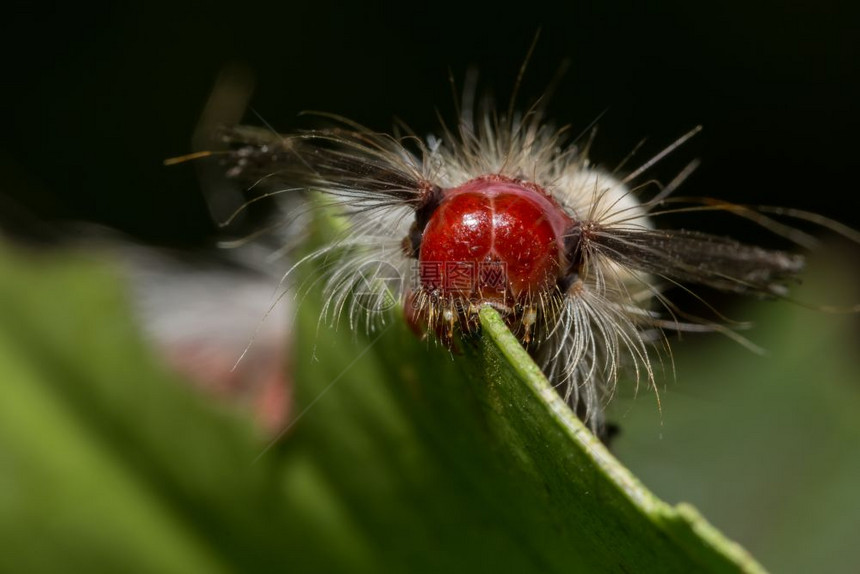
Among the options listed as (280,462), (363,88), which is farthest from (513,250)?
(363,88)

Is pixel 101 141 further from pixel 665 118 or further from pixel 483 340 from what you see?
pixel 483 340

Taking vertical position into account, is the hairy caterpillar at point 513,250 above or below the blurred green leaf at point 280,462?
above

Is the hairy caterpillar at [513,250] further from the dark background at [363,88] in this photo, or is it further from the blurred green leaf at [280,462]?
the dark background at [363,88]

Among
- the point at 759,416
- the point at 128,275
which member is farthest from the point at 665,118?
the point at 128,275

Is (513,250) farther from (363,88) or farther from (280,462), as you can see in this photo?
(363,88)

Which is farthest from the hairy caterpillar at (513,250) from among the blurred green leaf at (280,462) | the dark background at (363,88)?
the dark background at (363,88)
